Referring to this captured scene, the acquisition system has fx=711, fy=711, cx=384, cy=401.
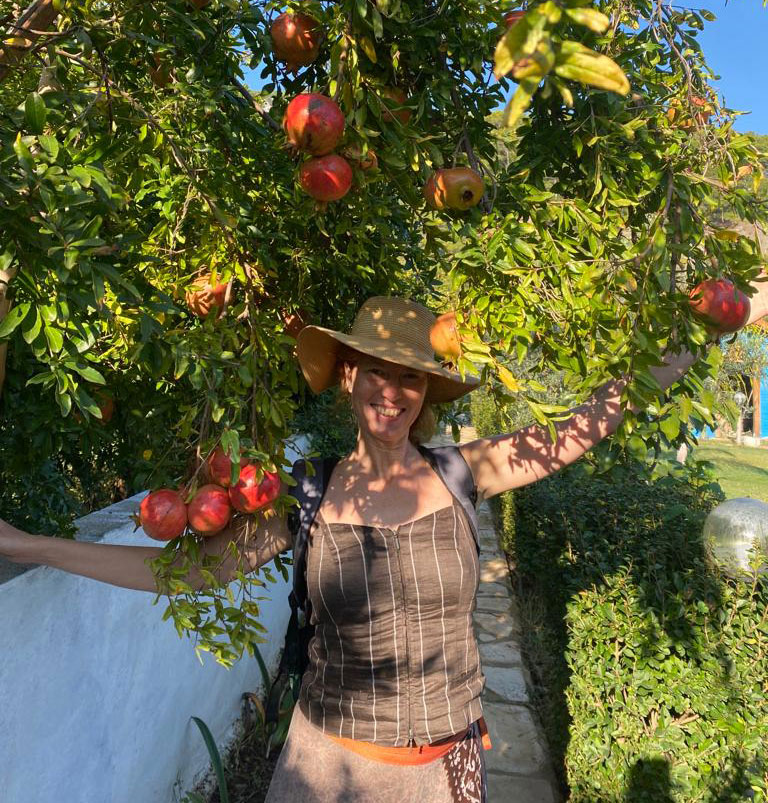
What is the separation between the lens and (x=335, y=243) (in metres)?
2.14

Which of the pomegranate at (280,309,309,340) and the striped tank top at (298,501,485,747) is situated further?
the pomegranate at (280,309,309,340)

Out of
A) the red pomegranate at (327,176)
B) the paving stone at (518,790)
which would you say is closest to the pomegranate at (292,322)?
the red pomegranate at (327,176)

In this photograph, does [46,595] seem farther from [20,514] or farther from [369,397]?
[369,397]

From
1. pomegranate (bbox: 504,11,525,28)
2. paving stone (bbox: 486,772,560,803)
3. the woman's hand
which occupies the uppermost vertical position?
pomegranate (bbox: 504,11,525,28)

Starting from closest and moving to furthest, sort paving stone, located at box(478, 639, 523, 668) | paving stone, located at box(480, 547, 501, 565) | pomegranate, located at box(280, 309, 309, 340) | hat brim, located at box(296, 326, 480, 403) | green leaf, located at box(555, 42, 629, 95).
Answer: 1. green leaf, located at box(555, 42, 629, 95)
2. hat brim, located at box(296, 326, 480, 403)
3. pomegranate, located at box(280, 309, 309, 340)
4. paving stone, located at box(478, 639, 523, 668)
5. paving stone, located at box(480, 547, 501, 565)

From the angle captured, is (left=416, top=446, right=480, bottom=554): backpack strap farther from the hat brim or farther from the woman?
the hat brim

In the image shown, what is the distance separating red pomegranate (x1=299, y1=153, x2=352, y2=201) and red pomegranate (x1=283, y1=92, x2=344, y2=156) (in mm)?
28

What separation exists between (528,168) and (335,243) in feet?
2.28

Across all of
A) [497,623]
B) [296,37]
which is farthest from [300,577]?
[497,623]

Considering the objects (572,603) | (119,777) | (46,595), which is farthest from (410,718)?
(572,603)

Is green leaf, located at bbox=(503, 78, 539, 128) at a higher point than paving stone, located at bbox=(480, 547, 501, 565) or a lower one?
higher

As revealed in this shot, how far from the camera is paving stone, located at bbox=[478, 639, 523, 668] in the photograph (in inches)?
203

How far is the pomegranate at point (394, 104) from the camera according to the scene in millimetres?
1507

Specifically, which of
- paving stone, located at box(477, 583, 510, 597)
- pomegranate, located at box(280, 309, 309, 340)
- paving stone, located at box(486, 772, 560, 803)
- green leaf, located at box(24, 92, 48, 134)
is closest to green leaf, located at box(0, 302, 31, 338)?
green leaf, located at box(24, 92, 48, 134)
